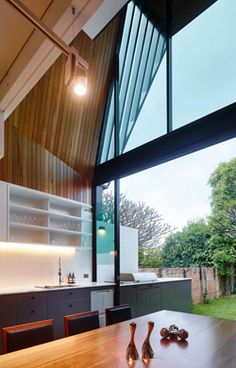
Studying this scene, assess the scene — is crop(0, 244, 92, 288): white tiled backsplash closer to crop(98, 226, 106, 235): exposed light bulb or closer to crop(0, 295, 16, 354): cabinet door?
crop(98, 226, 106, 235): exposed light bulb

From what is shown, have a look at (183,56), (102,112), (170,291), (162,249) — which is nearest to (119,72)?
(102,112)

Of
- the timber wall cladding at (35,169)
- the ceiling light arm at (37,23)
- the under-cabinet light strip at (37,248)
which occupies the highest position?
the ceiling light arm at (37,23)

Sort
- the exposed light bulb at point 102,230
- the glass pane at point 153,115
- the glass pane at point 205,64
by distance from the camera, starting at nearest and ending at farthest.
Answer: the glass pane at point 205,64 < the glass pane at point 153,115 < the exposed light bulb at point 102,230

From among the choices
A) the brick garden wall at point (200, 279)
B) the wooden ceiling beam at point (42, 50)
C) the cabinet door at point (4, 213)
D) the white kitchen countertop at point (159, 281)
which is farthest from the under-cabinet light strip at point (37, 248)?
the wooden ceiling beam at point (42, 50)

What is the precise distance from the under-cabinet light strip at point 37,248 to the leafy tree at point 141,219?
2.84 feet

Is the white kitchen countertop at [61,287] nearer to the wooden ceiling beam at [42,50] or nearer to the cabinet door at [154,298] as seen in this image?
the cabinet door at [154,298]

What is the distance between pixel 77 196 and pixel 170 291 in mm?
2202

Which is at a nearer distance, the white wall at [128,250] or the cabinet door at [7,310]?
the cabinet door at [7,310]

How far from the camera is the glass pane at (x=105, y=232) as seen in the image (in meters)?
5.20

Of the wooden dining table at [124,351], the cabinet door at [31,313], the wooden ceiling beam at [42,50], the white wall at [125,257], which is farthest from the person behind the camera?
the white wall at [125,257]

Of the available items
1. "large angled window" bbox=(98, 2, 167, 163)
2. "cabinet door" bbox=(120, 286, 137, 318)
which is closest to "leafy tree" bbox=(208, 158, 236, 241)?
"large angled window" bbox=(98, 2, 167, 163)

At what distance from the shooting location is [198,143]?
12.9 ft

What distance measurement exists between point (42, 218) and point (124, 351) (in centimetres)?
314

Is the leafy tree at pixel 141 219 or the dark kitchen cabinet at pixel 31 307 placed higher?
the leafy tree at pixel 141 219
